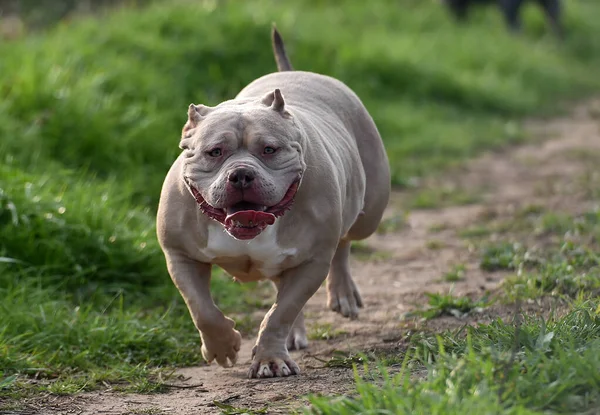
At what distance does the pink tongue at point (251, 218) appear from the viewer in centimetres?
370

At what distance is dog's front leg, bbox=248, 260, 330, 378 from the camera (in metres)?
4.11

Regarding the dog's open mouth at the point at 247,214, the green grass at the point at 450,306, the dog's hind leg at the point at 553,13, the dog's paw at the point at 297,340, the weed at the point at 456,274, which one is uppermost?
the dog's open mouth at the point at 247,214

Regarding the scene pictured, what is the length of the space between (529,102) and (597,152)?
2341 mm

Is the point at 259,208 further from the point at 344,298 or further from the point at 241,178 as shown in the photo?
the point at 344,298

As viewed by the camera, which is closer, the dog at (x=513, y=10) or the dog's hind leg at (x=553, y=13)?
the dog at (x=513, y=10)

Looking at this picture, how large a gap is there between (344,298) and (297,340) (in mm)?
439

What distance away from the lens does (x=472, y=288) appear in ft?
17.8

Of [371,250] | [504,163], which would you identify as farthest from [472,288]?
[504,163]

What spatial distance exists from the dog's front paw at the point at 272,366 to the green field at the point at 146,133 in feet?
1.36

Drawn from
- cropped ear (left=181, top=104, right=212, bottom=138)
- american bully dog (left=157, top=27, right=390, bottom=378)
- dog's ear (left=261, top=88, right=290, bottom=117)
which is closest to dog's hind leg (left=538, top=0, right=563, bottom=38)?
american bully dog (left=157, top=27, right=390, bottom=378)

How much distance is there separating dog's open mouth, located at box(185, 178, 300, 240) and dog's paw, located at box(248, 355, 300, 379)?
1.96ft

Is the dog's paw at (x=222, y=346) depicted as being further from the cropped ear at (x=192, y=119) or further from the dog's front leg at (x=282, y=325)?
the cropped ear at (x=192, y=119)

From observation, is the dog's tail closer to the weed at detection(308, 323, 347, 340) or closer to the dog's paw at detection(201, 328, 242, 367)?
the weed at detection(308, 323, 347, 340)

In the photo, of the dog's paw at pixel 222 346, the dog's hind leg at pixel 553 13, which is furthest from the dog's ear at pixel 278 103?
the dog's hind leg at pixel 553 13
